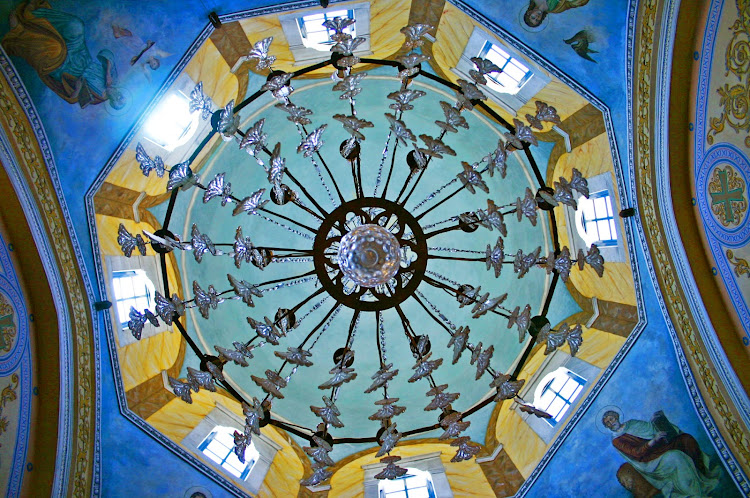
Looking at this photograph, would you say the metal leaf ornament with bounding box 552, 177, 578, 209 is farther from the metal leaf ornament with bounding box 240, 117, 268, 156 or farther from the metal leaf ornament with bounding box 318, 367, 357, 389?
the metal leaf ornament with bounding box 240, 117, 268, 156

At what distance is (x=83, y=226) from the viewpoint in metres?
8.43

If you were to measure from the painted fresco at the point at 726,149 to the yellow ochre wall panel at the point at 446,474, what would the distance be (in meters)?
4.57

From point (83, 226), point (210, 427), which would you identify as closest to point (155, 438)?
point (210, 427)

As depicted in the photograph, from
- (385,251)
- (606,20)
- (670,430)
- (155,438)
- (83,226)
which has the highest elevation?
(606,20)

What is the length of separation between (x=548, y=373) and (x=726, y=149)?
4733 mm

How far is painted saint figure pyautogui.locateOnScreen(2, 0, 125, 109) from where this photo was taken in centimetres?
696

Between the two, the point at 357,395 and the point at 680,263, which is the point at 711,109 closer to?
the point at 680,263

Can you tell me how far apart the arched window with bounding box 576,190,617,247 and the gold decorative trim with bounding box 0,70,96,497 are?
782 centimetres

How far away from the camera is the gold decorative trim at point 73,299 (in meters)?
7.61

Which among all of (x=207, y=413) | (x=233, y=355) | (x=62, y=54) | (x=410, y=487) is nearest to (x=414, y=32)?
(x=233, y=355)

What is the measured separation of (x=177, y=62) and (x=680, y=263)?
7363 mm

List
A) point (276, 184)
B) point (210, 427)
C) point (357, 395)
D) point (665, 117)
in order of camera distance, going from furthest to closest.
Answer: point (357, 395) → point (210, 427) → point (665, 117) → point (276, 184)

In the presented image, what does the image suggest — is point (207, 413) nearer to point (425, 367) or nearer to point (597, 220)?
point (425, 367)

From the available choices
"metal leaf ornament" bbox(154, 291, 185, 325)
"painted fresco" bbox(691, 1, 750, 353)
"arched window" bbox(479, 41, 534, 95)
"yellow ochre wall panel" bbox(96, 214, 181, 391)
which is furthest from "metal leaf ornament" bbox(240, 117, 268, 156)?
"painted fresco" bbox(691, 1, 750, 353)
